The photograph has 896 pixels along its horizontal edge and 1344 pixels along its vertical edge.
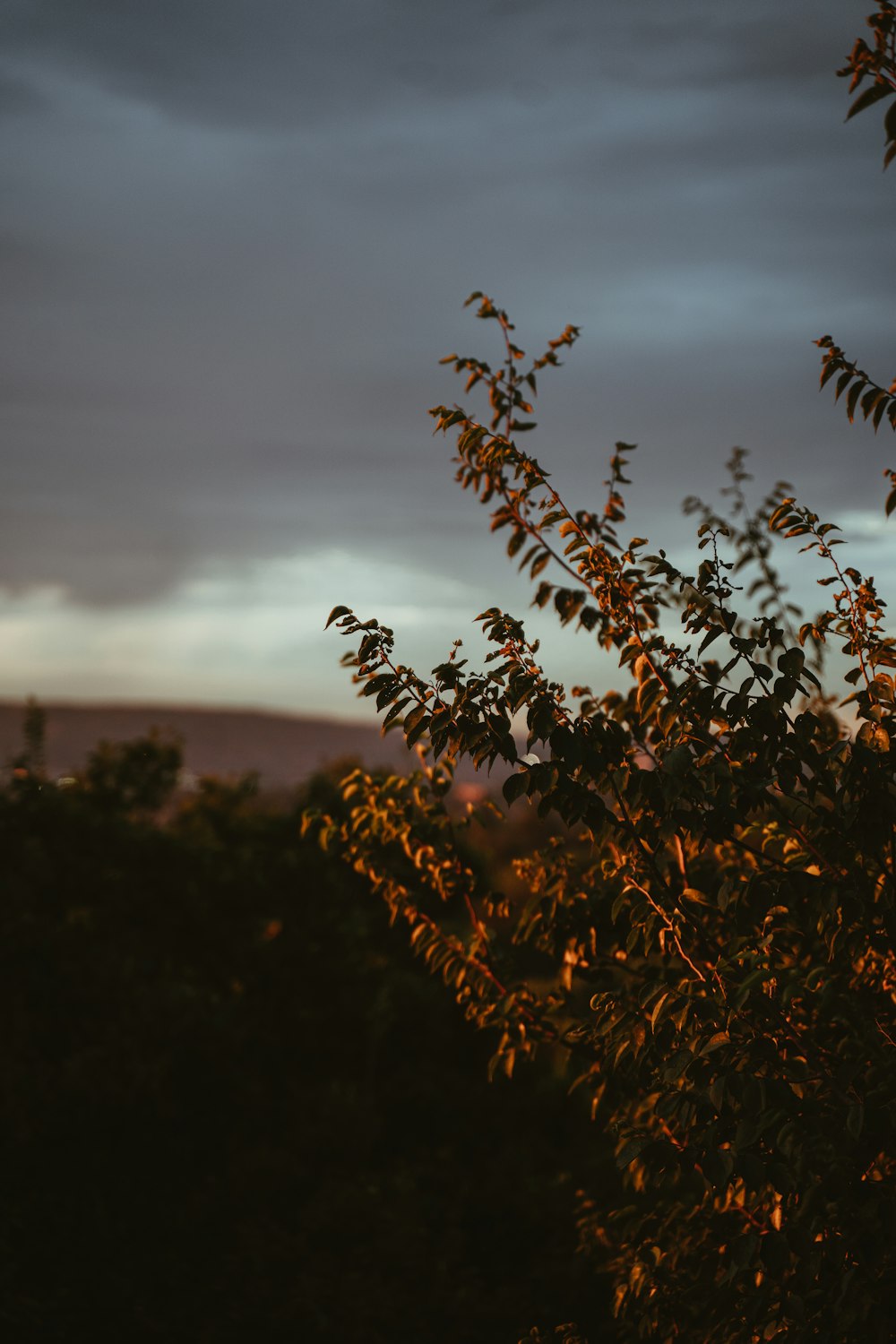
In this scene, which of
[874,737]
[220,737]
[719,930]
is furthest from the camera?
[220,737]

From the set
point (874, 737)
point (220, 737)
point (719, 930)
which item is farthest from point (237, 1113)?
point (220, 737)

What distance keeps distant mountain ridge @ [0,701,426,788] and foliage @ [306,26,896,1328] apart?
7.97 m

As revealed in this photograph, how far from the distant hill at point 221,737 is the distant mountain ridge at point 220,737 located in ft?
0.03

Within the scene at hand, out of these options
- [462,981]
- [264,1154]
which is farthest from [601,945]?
[264,1154]

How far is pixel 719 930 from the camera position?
405 cm

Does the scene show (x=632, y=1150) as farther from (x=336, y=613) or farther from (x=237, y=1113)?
(x=237, y=1113)

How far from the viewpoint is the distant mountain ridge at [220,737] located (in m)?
13.5

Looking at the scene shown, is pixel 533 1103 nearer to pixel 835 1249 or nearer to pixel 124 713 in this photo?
pixel 835 1249

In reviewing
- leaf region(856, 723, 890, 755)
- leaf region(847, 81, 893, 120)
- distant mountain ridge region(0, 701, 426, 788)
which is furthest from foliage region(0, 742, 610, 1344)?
leaf region(847, 81, 893, 120)

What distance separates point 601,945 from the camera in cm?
415

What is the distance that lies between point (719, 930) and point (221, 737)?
14.0m

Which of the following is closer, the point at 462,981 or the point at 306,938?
the point at 462,981

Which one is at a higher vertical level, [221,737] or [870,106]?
[870,106]

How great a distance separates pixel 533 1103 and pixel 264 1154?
9.76 ft
